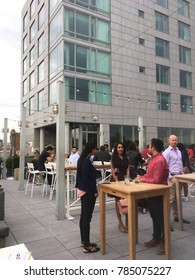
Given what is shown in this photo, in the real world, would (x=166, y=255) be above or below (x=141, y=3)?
below

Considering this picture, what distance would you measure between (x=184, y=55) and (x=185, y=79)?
2.65 metres

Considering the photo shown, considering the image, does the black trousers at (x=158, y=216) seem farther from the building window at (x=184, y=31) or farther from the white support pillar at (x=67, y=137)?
the building window at (x=184, y=31)

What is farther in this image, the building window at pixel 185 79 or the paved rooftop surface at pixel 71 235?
the building window at pixel 185 79

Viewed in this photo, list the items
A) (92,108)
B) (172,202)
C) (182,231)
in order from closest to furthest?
(182,231) < (172,202) < (92,108)

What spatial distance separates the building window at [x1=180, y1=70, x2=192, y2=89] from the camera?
83.0 feet

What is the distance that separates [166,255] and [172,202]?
6.13 ft

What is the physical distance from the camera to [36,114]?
23.4 m

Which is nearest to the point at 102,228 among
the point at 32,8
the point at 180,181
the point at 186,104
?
the point at 180,181

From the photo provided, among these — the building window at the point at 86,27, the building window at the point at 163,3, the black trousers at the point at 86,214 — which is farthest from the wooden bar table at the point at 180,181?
the building window at the point at 163,3

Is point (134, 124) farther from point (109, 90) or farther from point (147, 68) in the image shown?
point (147, 68)

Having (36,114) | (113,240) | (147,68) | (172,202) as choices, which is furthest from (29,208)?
(147,68)

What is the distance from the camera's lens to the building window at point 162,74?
2344 cm

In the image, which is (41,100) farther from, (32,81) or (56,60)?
(56,60)

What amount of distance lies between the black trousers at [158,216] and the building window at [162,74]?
2170 centimetres
